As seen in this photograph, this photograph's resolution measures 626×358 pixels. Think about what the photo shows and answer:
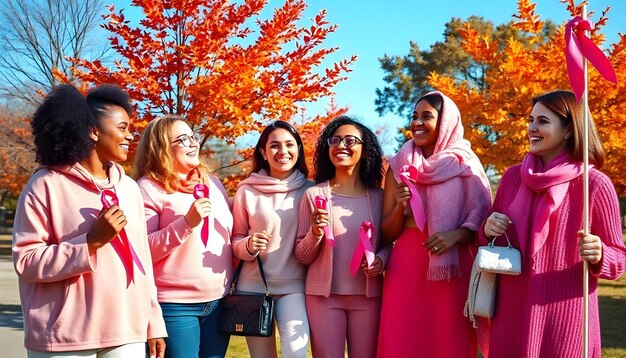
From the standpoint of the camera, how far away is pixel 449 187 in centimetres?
431

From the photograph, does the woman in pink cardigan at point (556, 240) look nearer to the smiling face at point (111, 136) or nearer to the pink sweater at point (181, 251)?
the pink sweater at point (181, 251)

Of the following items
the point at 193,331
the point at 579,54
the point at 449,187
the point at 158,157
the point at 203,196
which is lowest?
the point at 193,331

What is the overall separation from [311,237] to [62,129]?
1794 millimetres

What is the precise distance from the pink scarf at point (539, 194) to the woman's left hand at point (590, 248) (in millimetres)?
232

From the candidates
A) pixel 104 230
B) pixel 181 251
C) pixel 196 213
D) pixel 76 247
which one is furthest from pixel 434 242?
pixel 76 247

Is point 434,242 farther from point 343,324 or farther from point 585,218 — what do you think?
point 585,218

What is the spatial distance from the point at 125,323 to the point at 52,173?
83 centimetres

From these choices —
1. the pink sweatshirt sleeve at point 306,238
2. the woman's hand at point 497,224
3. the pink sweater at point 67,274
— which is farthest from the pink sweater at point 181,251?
the woman's hand at point 497,224

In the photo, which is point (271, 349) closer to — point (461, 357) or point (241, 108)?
point (461, 357)

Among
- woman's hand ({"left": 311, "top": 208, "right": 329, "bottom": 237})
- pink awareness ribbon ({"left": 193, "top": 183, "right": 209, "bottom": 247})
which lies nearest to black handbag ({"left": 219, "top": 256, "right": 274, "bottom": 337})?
pink awareness ribbon ({"left": 193, "top": 183, "right": 209, "bottom": 247})

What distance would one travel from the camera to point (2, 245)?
30.0 meters

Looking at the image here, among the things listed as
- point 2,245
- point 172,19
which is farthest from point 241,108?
point 2,245

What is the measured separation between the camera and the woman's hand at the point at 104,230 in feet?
10.5

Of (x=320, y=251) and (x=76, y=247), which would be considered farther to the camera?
(x=320, y=251)
